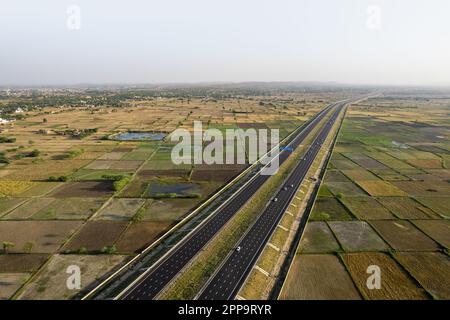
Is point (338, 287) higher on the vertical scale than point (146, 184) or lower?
lower

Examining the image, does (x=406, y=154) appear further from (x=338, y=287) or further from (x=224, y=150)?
(x=338, y=287)

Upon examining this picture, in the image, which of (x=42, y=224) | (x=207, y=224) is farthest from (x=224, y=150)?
(x=42, y=224)

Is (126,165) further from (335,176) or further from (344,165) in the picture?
(344,165)

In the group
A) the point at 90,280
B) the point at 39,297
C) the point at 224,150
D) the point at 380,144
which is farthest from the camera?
the point at 380,144

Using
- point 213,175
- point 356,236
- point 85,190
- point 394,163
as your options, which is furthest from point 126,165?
point 394,163

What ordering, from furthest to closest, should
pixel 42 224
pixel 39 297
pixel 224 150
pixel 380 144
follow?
pixel 380 144, pixel 224 150, pixel 42 224, pixel 39 297

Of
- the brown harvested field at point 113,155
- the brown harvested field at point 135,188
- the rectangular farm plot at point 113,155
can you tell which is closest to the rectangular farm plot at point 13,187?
the brown harvested field at point 135,188
